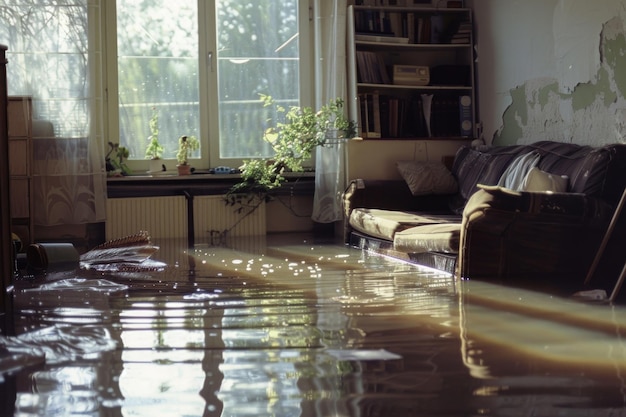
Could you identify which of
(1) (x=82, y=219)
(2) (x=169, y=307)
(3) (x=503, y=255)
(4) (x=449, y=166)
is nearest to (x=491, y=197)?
(3) (x=503, y=255)

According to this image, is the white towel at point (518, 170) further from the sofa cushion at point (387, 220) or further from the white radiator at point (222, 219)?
the white radiator at point (222, 219)

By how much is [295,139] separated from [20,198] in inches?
90.8

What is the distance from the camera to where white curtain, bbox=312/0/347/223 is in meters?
7.40

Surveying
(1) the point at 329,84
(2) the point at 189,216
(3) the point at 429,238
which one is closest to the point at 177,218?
Answer: (2) the point at 189,216

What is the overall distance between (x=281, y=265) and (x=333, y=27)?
2690 millimetres

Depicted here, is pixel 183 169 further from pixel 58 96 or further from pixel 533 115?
pixel 533 115

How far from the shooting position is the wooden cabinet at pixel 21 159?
6844 millimetres

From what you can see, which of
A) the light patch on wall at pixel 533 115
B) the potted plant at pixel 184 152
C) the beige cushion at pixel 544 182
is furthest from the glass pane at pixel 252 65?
the beige cushion at pixel 544 182

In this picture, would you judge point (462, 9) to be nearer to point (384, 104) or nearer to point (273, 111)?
point (384, 104)

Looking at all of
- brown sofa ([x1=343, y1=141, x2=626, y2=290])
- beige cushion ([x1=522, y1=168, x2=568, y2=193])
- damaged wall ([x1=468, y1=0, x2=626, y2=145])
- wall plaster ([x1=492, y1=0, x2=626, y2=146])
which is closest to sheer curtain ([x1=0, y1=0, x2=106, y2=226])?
brown sofa ([x1=343, y1=141, x2=626, y2=290])

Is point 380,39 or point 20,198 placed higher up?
point 380,39

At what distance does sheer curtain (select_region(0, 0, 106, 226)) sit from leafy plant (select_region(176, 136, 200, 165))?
761 millimetres

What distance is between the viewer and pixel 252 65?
26.0ft

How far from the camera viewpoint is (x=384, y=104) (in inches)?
293
